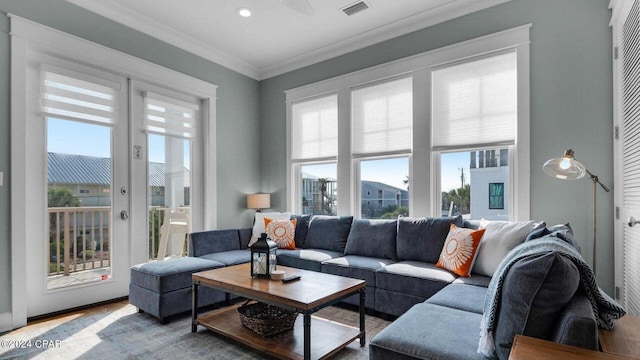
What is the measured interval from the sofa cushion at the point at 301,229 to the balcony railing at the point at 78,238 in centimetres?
197

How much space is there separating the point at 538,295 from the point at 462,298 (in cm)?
95

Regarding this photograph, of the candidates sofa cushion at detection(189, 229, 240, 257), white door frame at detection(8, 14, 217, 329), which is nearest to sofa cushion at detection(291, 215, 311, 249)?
sofa cushion at detection(189, 229, 240, 257)

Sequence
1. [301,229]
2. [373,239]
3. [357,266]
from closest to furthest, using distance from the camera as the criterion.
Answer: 1. [357,266]
2. [373,239]
3. [301,229]

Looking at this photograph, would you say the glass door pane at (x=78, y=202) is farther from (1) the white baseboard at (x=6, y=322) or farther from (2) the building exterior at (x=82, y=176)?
(1) the white baseboard at (x=6, y=322)

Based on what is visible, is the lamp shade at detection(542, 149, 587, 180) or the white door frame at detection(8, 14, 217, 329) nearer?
the lamp shade at detection(542, 149, 587, 180)

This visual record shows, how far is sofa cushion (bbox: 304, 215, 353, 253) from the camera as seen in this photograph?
3797 mm

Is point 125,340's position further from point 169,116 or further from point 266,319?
point 169,116

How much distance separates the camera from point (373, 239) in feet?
11.4

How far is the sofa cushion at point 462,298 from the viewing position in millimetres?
1973

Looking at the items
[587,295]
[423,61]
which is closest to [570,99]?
[423,61]

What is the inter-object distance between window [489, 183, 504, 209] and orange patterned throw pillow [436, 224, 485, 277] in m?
0.62

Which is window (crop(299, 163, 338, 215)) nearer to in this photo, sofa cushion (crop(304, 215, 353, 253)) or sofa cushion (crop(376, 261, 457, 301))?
sofa cushion (crop(304, 215, 353, 253))

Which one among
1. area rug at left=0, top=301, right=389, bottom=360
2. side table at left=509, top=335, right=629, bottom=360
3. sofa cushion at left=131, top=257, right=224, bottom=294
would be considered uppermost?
side table at left=509, top=335, right=629, bottom=360

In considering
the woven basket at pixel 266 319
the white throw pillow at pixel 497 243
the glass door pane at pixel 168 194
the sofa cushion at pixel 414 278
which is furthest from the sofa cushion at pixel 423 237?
the glass door pane at pixel 168 194
